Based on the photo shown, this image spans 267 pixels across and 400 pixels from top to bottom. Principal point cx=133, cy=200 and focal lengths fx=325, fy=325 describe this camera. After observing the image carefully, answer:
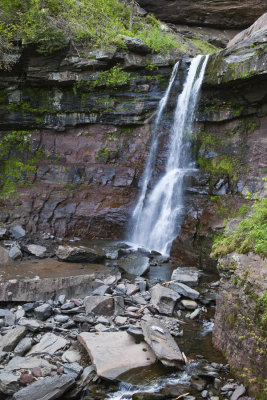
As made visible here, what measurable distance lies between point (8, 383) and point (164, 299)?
140 inches

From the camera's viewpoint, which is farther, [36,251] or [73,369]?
[36,251]

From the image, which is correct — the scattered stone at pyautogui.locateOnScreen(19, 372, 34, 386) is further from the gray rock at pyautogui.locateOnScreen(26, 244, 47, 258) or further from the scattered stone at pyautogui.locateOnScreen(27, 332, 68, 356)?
the gray rock at pyautogui.locateOnScreen(26, 244, 47, 258)

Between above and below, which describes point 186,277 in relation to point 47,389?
above

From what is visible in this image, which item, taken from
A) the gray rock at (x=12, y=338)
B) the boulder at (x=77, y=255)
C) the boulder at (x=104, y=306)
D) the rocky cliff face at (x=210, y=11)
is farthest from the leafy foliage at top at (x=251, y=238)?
the rocky cliff face at (x=210, y=11)

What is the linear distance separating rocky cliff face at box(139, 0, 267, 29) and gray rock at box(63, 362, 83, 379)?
21.0 meters

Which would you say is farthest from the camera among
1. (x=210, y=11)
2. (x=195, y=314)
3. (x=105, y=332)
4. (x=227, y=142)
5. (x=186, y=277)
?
(x=210, y=11)

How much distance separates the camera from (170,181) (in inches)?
515

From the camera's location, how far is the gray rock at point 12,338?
16.8 ft

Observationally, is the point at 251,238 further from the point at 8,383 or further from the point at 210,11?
the point at 210,11

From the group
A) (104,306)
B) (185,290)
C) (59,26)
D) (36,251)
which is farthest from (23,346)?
(59,26)

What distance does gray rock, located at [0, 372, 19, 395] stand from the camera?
13.6 feet

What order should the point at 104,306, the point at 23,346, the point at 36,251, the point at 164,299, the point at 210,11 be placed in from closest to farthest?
1. the point at 23,346
2. the point at 104,306
3. the point at 164,299
4. the point at 36,251
5. the point at 210,11

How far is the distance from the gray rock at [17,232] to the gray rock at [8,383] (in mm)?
8245

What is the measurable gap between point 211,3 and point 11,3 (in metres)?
11.8
